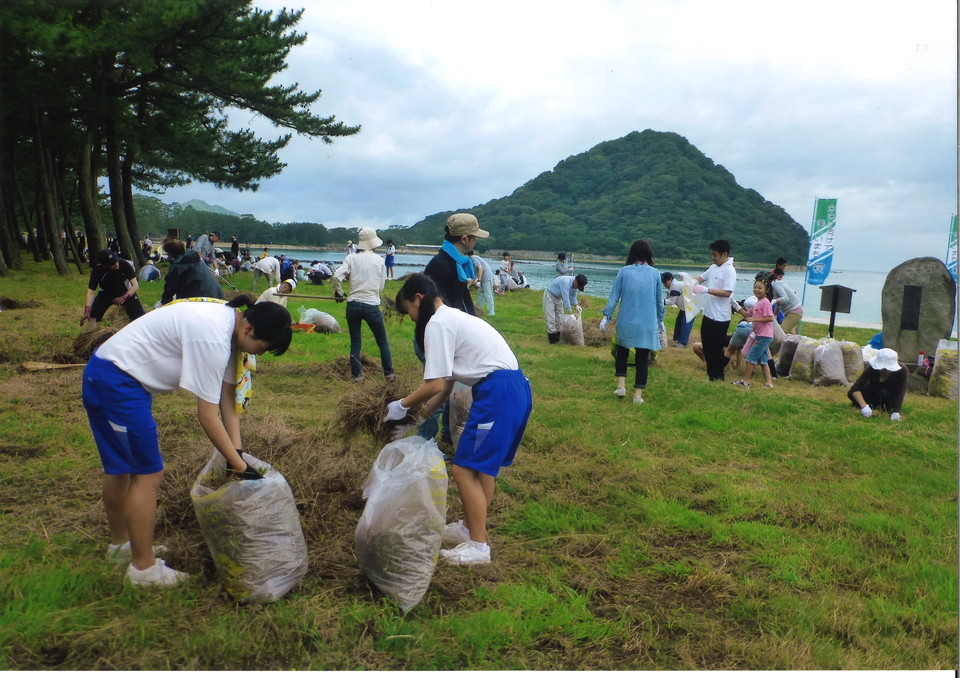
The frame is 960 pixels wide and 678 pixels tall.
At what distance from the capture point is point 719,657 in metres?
2.35

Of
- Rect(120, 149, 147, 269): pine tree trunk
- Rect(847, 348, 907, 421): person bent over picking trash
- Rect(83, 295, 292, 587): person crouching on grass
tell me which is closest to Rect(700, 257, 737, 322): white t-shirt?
Rect(847, 348, 907, 421): person bent over picking trash

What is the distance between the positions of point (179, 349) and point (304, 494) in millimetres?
1136

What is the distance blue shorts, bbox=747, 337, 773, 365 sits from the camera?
7.55 meters

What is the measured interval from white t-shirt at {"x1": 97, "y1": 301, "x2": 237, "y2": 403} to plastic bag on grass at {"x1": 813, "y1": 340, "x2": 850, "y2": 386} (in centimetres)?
778

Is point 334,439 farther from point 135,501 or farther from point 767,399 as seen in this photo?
point 767,399

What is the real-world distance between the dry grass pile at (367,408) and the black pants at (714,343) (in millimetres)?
4561

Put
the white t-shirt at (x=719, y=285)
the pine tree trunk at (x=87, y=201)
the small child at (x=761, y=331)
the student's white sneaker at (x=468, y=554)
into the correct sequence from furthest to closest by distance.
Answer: the pine tree trunk at (x=87, y=201), the small child at (x=761, y=331), the white t-shirt at (x=719, y=285), the student's white sneaker at (x=468, y=554)

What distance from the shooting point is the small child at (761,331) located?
24.4 ft

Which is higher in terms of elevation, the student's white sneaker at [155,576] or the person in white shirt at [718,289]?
the person in white shirt at [718,289]

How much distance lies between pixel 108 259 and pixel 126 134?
40.5ft

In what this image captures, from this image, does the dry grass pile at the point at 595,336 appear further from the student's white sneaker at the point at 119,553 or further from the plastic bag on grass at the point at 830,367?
the student's white sneaker at the point at 119,553

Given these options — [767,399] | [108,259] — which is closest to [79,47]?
[108,259]

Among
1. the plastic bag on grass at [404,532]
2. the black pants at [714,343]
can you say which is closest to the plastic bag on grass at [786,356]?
the black pants at [714,343]

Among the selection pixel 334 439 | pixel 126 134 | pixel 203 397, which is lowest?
pixel 334 439
